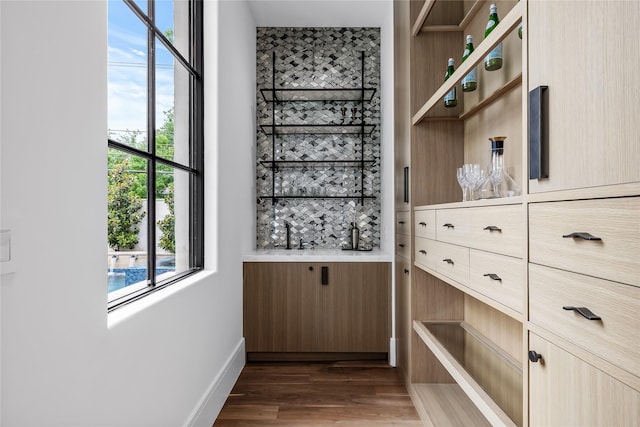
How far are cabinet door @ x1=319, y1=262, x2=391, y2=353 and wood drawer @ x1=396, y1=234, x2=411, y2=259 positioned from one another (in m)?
0.26

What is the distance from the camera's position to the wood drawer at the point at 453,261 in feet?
6.01

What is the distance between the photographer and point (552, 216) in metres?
1.09

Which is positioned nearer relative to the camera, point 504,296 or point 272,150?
point 504,296

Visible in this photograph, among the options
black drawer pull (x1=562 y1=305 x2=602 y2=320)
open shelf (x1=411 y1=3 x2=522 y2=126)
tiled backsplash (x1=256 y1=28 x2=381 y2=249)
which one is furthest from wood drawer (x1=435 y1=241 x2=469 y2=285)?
tiled backsplash (x1=256 y1=28 x2=381 y2=249)

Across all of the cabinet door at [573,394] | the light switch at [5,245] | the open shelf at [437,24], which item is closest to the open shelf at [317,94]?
the open shelf at [437,24]

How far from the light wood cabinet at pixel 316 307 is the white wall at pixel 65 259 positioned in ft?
4.69

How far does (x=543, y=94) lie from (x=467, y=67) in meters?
0.69

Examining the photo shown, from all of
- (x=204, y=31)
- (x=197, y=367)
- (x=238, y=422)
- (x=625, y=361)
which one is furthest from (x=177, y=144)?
(x=625, y=361)

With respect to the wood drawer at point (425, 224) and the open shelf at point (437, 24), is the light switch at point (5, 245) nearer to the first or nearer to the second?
the wood drawer at point (425, 224)

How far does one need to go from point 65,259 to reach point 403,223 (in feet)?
7.16

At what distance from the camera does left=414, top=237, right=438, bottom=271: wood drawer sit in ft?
7.50

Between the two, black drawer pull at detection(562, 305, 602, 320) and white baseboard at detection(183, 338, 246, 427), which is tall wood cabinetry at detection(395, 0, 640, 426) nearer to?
black drawer pull at detection(562, 305, 602, 320)

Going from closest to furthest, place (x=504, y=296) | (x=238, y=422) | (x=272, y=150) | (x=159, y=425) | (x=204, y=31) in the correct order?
1. (x=504, y=296)
2. (x=159, y=425)
3. (x=238, y=422)
4. (x=204, y=31)
5. (x=272, y=150)

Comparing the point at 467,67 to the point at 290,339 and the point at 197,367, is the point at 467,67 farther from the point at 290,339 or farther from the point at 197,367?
the point at 290,339
